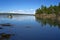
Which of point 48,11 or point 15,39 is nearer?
point 15,39

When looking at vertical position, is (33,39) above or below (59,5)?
below

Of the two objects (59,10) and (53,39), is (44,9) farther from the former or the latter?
(53,39)

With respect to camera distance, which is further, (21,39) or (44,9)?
(44,9)

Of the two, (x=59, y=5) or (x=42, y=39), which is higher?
(x=59, y=5)

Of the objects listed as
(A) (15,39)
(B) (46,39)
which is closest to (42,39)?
(B) (46,39)

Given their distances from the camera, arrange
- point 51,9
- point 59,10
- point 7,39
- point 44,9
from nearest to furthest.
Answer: point 7,39 → point 59,10 → point 51,9 → point 44,9

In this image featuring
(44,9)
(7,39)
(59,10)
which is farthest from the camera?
(44,9)

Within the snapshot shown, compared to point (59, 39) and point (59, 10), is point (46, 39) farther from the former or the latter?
point (59, 10)

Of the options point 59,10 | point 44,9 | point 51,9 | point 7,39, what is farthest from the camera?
point 44,9

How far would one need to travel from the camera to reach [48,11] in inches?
6452

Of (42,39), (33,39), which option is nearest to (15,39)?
(33,39)

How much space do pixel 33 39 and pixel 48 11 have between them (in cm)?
13273

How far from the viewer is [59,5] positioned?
154 meters

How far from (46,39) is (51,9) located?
127510mm
